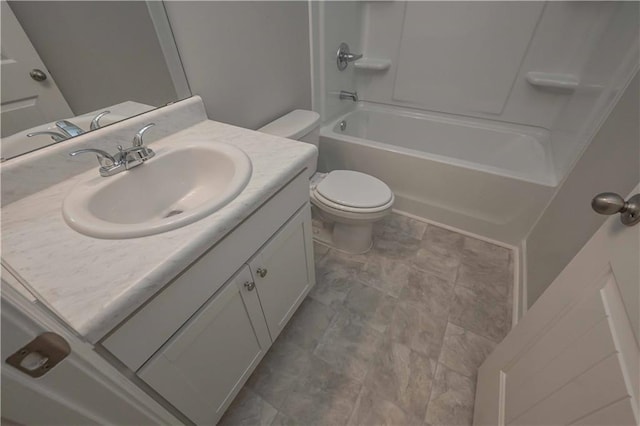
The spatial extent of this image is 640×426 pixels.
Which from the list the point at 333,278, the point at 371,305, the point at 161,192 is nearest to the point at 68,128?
the point at 161,192

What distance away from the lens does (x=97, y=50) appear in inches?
29.9

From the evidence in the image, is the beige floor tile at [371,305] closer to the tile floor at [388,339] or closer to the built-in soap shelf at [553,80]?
the tile floor at [388,339]

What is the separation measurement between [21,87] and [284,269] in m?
0.85

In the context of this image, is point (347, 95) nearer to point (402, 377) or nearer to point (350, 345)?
point (350, 345)

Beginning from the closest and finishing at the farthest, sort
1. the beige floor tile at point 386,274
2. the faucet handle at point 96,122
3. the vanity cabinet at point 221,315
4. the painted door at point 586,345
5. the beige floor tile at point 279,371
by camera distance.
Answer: the painted door at point 586,345
the vanity cabinet at point 221,315
the faucet handle at point 96,122
the beige floor tile at point 279,371
the beige floor tile at point 386,274

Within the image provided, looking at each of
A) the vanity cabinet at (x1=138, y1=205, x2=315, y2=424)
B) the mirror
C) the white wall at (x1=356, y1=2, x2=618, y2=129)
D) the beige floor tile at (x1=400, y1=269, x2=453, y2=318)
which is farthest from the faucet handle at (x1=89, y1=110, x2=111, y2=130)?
the white wall at (x1=356, y1=2, x2=618, y2=129)

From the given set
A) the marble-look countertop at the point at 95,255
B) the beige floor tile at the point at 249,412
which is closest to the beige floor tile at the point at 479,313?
the beige floor tile at the point at 249,412

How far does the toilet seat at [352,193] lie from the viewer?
1.33m

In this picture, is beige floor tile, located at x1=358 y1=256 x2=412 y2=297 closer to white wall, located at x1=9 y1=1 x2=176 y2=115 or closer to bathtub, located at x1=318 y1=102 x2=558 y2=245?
bathtub, located at x1=318 y1=102 x2=558 y2=245

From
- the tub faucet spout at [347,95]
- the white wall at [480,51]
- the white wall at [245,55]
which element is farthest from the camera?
the tub faucet spout at [347,95]

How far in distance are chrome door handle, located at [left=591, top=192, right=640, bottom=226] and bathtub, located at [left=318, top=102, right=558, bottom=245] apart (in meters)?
1.09

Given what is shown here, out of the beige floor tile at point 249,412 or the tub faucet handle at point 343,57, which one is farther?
the tub faucet handle at point 343,57

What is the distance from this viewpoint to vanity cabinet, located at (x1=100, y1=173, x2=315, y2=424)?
0.54 m

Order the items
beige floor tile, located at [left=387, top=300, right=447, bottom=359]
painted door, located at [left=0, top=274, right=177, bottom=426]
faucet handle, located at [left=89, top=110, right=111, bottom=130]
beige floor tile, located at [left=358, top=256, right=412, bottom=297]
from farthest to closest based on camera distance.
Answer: beige floor tile, located at [left=358, top=256, right=412, bottom=297]
beige floor tile, located at [left=387, top=300, right=447, bottom=359]
faucet handle, located at [left=89, top=110, right=111, bottom=130]
painted door, located at [left=0, top=274, right=177, bottom=426]
